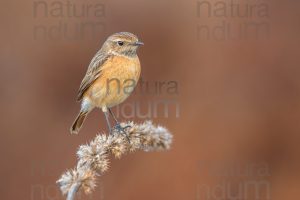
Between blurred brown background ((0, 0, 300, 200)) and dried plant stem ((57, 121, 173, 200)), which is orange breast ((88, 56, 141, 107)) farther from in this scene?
blurred brown background ((0, 0, 300, 200))

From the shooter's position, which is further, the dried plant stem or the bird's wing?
the bird's wing

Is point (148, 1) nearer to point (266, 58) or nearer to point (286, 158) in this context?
point (266, 58)

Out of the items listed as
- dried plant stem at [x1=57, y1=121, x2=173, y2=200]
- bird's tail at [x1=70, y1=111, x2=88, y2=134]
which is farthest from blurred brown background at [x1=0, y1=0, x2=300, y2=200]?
dried plant stem at [x1=57, y1=121, x2=173, y2=200]

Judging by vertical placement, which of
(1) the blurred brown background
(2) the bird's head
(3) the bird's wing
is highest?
(2) the bird's head

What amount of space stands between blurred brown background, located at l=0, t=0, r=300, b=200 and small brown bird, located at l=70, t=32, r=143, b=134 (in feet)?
14.3

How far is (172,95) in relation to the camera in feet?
39.3

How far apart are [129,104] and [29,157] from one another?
219cm

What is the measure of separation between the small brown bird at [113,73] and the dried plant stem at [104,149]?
3.73ft

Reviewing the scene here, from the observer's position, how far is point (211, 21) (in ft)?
39.3

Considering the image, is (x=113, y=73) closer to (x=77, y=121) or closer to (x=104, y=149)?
(x=77, y=121)

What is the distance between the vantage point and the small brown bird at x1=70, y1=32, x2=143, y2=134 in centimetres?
655

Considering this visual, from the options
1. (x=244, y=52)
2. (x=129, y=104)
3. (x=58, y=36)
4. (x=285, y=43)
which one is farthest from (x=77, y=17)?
(x=285, y=43)

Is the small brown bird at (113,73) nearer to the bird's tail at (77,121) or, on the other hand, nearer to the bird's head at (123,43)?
the bird's head at (123,43)

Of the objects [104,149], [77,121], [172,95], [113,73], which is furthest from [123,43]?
[172,95]
